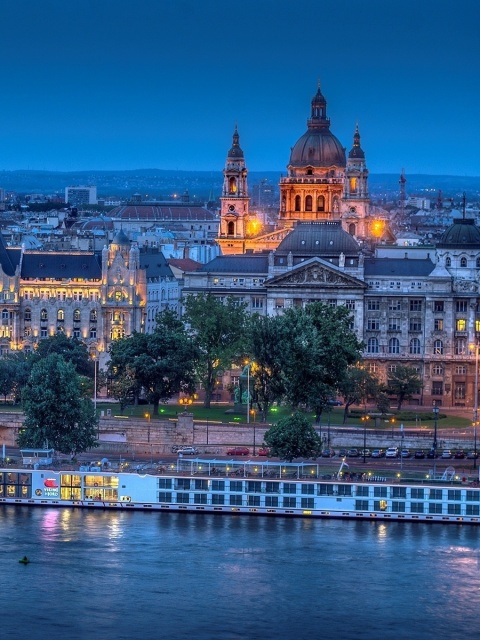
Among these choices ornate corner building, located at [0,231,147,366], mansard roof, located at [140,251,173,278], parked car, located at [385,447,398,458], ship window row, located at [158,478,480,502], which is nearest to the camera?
ship window row, located at [158,478,480,502]

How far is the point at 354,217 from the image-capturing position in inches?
6314

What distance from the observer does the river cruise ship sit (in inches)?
3627

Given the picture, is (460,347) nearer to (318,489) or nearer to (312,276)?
(312,276)

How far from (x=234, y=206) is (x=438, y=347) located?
39.4 m

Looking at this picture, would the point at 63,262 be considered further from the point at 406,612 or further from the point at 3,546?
the point at 406,612

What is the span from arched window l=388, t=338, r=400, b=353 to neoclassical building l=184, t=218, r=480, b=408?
53 mm

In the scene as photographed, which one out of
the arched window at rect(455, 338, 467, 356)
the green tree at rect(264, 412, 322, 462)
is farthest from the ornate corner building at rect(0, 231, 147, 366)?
the green tree at rect(264, 412, 322, 462)

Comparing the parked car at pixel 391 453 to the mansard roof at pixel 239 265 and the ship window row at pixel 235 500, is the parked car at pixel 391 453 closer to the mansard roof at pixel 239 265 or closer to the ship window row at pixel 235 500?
the ship window row at pixel 235 500

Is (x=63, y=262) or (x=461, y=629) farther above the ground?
(x=63, y=262)

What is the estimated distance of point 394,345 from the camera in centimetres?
12638

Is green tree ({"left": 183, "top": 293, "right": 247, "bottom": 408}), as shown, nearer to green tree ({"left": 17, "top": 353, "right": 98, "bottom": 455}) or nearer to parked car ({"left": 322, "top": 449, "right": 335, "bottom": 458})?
green tree ({"left": 17, "top": 353, "right": 98, "bottom": 455})

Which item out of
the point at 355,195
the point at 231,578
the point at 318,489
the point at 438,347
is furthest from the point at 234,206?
the point at 231,578

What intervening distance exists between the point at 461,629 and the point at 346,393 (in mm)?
37617

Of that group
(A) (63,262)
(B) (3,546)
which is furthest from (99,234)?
(B) (3,546)
